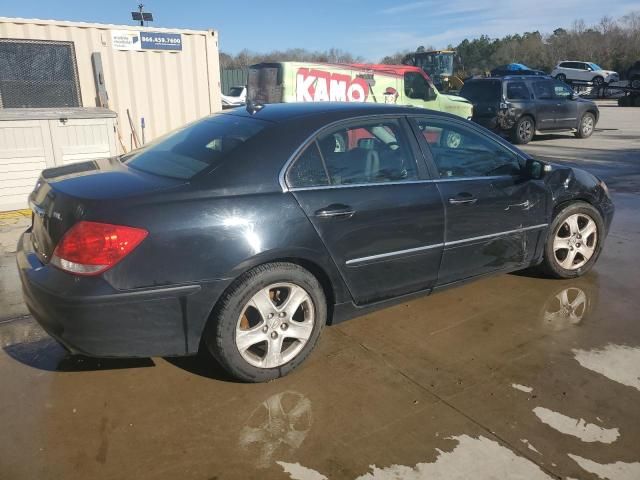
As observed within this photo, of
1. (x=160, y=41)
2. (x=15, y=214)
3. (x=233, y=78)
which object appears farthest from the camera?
(x=233, y=78)

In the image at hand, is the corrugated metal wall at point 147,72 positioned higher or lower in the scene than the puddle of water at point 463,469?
higher

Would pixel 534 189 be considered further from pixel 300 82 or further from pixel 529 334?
pixel 300 82

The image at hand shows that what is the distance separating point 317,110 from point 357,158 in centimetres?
41

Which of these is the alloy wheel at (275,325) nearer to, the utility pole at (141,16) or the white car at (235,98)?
the utility pole at (141,16)

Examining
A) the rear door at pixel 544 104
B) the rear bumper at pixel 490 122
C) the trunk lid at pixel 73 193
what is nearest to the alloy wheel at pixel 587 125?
the rear door at pixel 544 104

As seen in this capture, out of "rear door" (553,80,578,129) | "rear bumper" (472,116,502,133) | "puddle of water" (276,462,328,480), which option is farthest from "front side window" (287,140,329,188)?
"rear door" (553,80,578,129)

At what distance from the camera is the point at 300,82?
10828 mm

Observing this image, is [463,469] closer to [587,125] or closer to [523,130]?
[523,130]

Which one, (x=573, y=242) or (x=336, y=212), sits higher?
(x=336, y=212)

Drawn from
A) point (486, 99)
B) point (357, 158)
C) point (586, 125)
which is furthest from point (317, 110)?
point (586, 125)

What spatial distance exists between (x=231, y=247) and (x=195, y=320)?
415 millimetres

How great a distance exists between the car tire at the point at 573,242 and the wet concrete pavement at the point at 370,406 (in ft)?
1.68

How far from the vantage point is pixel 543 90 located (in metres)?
14.6

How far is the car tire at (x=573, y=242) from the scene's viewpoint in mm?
4250
